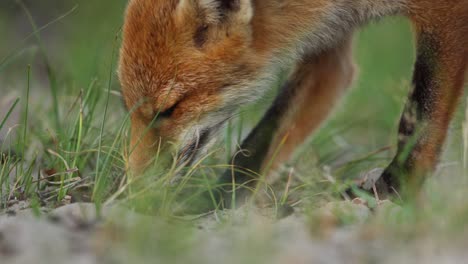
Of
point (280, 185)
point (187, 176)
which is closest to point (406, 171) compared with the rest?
point (280, 185)

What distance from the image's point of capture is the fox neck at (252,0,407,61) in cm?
530

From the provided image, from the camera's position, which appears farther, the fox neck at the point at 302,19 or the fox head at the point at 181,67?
the fox neck at the point at 302,19

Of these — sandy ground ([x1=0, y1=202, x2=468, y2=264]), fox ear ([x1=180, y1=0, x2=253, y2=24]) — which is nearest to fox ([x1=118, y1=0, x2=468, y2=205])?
fox ear ([x1=180, y1=0, x2=253, y2=24])

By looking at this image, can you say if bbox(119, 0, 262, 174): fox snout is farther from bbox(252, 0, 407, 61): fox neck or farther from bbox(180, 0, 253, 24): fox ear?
bbox(252, 0, 407, 61): fox neck

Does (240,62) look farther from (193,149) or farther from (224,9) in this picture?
(193,149)

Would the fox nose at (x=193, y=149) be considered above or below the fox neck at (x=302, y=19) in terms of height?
below

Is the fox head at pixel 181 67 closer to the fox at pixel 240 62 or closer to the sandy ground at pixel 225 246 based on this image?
the fox at pixel 240 62

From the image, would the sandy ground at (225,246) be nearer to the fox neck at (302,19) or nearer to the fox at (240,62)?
the fox at (240,62)

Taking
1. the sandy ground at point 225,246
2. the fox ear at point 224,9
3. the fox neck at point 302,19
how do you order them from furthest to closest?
the fox neck at point 302,19 < the fox ear at point 224,9 < the sandy ground at point 225,246

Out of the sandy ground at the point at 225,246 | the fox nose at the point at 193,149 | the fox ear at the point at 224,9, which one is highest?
the fox ear at the point at 224,9

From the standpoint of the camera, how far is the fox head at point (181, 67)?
5.12 m

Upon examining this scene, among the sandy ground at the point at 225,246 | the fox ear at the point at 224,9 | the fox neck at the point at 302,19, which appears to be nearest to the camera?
the sandy ground at the point at 225,246

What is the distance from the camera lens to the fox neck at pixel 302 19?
5.30m

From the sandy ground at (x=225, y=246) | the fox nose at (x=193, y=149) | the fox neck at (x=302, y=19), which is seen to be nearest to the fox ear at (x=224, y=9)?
the fox neck at (x=302, y=19)
